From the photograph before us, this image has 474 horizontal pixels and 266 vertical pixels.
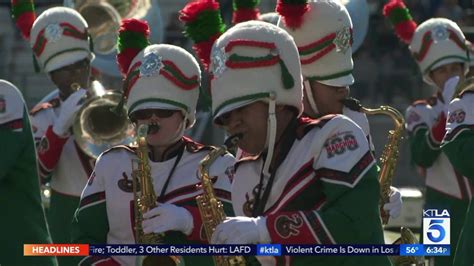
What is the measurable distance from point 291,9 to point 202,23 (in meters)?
0.67

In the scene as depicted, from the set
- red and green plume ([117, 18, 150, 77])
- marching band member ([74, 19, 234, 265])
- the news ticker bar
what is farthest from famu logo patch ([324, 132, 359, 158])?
red and green plume ([117, 18, 150, 77])

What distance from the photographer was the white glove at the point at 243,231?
14.2 feet

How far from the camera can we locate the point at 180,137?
5684mm

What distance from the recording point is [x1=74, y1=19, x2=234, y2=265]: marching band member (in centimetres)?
550

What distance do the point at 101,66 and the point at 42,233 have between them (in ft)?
12.8

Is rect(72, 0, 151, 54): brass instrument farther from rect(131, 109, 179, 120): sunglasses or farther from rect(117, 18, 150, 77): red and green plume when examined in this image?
rect(131, 109, 179, 120): sunglasses

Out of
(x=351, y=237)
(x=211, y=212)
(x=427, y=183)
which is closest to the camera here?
(x=351, y=237)

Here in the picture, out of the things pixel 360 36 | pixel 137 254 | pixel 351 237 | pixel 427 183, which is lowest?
pixel 427 183

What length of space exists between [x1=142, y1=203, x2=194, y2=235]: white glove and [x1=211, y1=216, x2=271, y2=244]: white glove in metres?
0.89

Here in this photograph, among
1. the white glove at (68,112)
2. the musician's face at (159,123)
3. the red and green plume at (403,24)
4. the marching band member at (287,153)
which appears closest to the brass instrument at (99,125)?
the white glove at (68,112)

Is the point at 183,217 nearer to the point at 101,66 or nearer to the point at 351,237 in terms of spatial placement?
the point at 351,237

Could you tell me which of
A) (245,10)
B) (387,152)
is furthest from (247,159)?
(245,10)

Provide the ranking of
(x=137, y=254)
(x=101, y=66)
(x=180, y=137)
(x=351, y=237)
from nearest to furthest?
(x=351, y=237) < (x=137, y=254) < (x=180, y=137) < (x=101, y=66)

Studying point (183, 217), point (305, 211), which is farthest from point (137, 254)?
point (305, 211)
